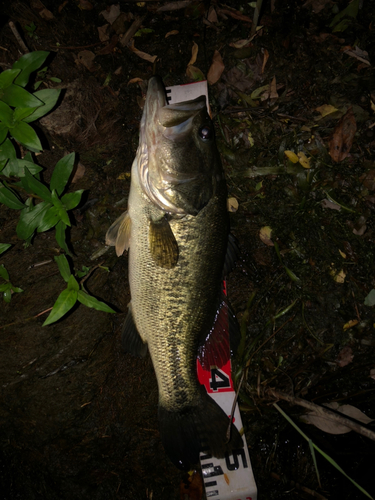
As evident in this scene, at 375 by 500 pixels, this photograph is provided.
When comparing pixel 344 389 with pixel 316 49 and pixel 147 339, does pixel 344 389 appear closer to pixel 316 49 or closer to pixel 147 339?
pixel 147 339

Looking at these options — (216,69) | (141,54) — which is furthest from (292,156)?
(141,54)

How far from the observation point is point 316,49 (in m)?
2.92

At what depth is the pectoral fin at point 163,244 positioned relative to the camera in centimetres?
209

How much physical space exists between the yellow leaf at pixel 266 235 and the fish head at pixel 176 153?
37.6 inches

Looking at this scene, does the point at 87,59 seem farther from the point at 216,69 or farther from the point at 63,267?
the point at 63,267

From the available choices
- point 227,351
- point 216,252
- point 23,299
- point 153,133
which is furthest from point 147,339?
point 153,133

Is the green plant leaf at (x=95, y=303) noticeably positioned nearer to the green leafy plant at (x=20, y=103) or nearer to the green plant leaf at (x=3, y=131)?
the green leafy plant at (x=20, y=103)

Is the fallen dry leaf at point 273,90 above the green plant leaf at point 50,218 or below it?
above

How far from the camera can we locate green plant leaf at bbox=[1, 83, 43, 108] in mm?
1982

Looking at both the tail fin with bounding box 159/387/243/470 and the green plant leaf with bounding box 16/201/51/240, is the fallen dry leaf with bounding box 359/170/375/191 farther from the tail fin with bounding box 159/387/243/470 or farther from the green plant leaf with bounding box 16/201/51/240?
the green plant leaf with bounding box 16/201/51/240

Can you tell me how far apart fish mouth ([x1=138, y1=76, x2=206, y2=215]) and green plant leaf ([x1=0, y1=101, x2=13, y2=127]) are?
92 centimetres

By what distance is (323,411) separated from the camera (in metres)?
2.46

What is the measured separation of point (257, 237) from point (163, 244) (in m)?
1.22

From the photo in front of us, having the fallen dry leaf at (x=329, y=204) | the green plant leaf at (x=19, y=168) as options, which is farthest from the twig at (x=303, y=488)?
the green plant leaf at (x=19, y=168)
